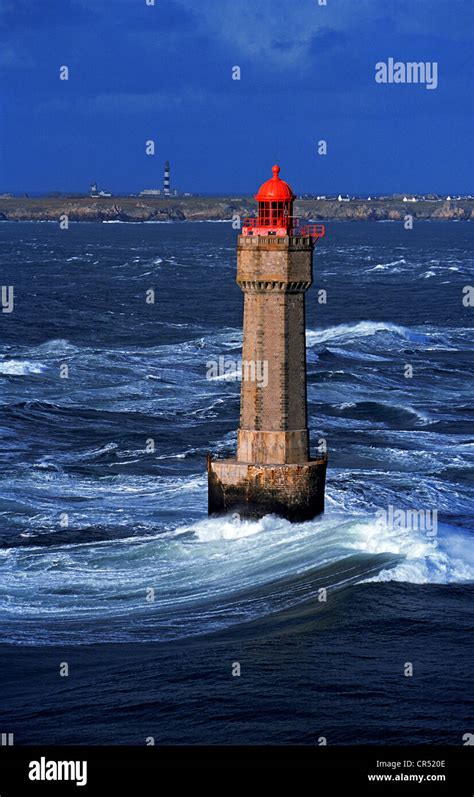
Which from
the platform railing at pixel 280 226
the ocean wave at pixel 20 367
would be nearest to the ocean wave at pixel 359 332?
the ocean wave at pixel 20 367

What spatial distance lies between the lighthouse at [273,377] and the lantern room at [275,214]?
29 millimetres

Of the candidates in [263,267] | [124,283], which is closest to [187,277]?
[124,283]

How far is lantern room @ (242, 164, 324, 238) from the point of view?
4778cm

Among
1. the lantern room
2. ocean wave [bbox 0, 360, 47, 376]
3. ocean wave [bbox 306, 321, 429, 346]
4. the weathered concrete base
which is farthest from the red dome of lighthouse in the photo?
ocean wave [bbox 306, 321, 429, 346]

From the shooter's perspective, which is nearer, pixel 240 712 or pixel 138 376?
pixel 240 712

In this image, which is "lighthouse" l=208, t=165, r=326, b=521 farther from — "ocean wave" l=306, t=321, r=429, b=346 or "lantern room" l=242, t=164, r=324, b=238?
"ocean wave" l=306, t=321, r=429, b=346

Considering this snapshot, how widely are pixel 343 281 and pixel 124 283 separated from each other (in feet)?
72.5

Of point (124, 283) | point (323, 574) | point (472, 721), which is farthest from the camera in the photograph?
point (124, 283)

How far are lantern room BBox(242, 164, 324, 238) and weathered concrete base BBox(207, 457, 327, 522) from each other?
272 inches

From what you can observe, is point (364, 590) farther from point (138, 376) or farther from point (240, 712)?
point (138, 376)

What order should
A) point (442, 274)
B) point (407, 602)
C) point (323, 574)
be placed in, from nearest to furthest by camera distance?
point (407, 602)
point (323, 574)
point (442, 274)

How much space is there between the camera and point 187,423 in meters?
69.9

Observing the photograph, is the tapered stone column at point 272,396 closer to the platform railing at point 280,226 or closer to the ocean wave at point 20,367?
the platform railing at point 280,226

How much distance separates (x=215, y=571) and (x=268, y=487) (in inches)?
140
